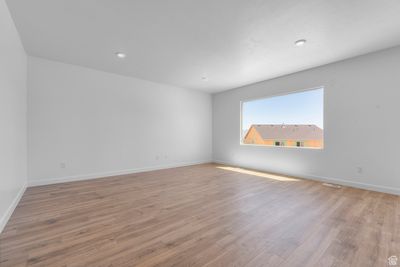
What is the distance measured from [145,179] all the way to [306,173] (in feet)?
12.9

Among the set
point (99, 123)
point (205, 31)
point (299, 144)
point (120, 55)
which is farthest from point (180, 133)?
point (205, 31)

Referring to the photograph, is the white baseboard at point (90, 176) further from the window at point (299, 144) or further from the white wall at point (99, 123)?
the window at point (299, 144)

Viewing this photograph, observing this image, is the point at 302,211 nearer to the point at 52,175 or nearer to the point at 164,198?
the point at 164,198

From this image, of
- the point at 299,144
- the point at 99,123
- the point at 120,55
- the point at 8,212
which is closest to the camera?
the point at 8,212

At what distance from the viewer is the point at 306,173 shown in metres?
4.18

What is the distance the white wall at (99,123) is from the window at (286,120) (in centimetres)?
207

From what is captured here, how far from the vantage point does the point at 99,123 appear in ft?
13.9

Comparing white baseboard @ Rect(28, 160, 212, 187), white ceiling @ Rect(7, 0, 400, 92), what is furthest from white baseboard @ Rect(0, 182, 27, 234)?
white ceiling @ Rect(7, 0, 400, 92)

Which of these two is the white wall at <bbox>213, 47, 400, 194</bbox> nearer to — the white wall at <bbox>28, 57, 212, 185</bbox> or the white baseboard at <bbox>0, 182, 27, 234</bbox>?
the white wall at <bbox>28, 57, 212, 185</bbox>

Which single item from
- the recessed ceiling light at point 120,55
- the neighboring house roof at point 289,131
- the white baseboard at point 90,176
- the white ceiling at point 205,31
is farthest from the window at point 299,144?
the recessed ceiling light at point 120,55

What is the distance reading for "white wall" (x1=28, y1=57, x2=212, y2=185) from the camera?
3.54 metres

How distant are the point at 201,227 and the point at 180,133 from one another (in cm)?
406

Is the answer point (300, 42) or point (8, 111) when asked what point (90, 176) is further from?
point (300, 42)

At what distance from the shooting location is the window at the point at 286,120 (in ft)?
13.6
